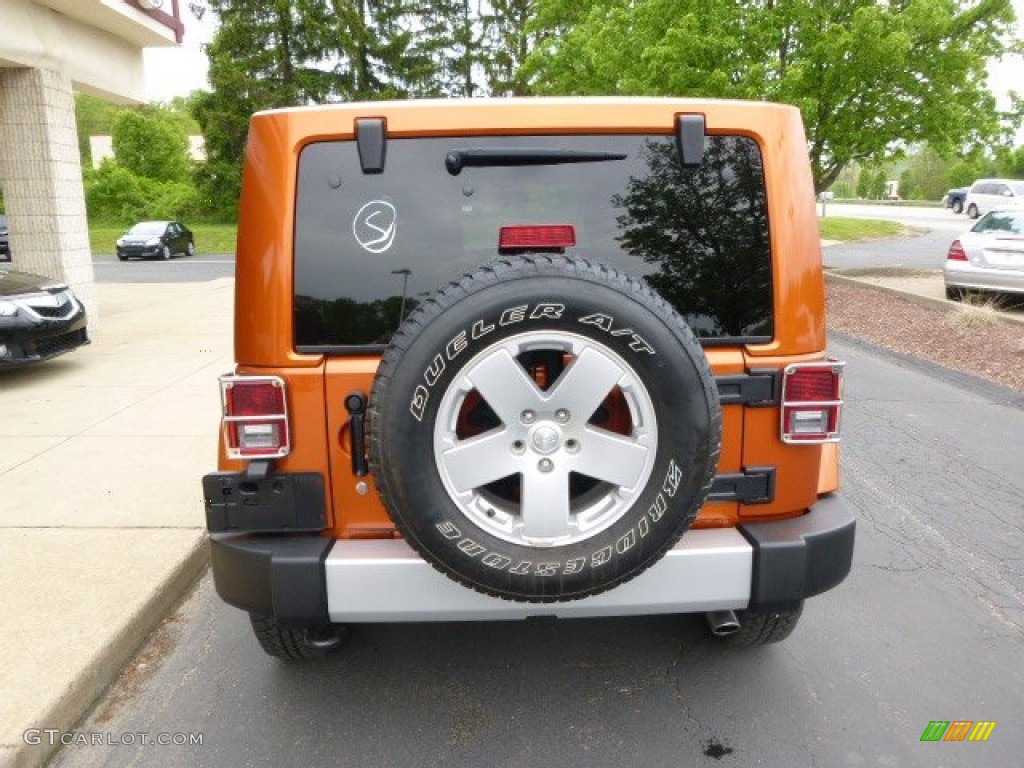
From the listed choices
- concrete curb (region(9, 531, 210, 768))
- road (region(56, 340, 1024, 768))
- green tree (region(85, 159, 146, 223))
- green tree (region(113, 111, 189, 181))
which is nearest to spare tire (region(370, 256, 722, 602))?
road (region(56, 340, 1024, 768))

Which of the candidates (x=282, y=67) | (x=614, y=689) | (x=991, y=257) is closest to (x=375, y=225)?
(x=614, y=689)

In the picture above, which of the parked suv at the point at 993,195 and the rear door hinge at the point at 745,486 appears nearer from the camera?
the rear door hinge at the point at 745,486

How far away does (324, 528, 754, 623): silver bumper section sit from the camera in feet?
7.70

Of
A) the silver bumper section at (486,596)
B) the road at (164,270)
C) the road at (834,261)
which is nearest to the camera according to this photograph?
the silver bumper section at (486,596)

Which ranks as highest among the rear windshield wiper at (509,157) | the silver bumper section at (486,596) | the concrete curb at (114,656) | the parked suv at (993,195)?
the parked suv at (993,195)

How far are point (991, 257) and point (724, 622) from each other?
1132cm

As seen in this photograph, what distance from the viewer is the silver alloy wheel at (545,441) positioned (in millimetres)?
2133

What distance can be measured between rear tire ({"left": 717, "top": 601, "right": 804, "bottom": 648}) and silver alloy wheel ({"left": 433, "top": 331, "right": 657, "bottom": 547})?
107 cm

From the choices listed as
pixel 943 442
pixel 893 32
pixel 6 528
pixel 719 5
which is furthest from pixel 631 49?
pixel 6 528

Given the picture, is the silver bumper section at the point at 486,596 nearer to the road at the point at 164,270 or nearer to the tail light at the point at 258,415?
the tail light at the point at 258,415

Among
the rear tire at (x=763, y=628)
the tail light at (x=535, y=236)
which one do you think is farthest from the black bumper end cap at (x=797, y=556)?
the tail light at (x=535, y=236)

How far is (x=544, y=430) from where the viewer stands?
2170mm

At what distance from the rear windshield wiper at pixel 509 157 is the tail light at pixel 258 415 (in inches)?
33.6

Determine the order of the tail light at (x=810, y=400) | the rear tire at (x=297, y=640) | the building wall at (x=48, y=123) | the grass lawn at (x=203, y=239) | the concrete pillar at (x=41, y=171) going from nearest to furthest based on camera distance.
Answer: the tail light at (x=810, y=400)
the rear tire at (x=297, y=640)
the building wall at (x=48, y=123)
the concrete pillar at (x=41, y=171)
the grass lawn at (x=203, y=239)
